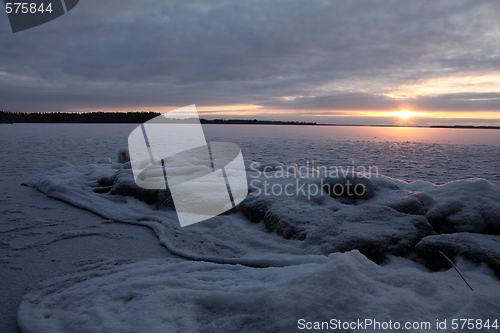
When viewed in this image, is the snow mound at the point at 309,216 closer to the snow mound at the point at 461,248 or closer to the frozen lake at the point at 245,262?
the frozen lake at the point at 245,262

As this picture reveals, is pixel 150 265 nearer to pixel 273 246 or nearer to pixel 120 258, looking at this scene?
pixel 120 258

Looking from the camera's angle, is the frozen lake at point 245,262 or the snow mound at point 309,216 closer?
the frozen lake at point 245,262

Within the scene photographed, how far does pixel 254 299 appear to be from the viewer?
200 cm

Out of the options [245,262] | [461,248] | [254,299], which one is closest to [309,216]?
[245,262]

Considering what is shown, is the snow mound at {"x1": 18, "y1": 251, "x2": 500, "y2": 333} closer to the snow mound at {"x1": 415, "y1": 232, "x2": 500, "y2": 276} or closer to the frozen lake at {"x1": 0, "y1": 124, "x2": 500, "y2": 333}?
the frozen lake at {"x1": 0, "y1": 124, "x2": 500, "y2": 333}

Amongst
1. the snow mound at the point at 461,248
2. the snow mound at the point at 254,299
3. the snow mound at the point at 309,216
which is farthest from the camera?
the snow mound at the point at 309,216

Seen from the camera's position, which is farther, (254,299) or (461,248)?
(461,248)

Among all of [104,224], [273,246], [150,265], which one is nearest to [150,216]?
[104,224]

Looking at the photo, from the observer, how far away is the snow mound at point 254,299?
1787 millimetres

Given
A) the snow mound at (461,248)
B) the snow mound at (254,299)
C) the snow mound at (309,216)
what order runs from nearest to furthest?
1. the snow mound at (254,299)
2. the snow mound at (461,248)
3. the snow mound at (309,216)

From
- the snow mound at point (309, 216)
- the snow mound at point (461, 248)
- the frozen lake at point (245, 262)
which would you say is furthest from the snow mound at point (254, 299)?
the snow mound at point (309, 216)

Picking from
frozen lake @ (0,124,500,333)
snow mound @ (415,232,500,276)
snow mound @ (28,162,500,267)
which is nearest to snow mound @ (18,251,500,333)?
frozen lake @ (0,124,500,333)

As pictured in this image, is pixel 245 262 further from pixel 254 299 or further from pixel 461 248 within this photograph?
pixel 461 248

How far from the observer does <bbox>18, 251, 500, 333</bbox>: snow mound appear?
1787mm
